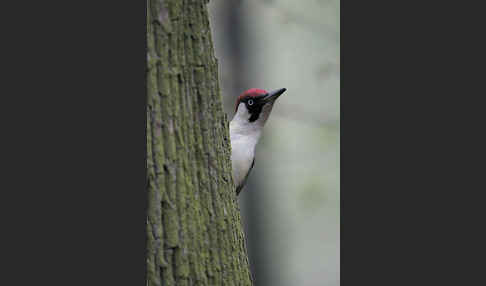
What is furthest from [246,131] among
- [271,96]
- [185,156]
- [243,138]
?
[185,156]

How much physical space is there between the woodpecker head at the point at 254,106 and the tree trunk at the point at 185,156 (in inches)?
33.0

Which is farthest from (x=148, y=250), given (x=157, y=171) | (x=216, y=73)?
(x=216, y=73)

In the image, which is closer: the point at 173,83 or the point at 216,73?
the point at 173,83

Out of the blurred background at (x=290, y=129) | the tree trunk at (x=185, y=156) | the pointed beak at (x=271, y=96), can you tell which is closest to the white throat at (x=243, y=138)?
the pointed beak at (x=271, y=96)

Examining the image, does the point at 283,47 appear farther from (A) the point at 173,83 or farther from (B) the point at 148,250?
(B) the point at 148,250

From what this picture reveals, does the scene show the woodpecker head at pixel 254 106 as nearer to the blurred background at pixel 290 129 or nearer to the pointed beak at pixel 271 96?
the pointed beak at pixel 271 96

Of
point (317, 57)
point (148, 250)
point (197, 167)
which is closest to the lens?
point (148, 250)

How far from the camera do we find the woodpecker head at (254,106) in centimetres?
261

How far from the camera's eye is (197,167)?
1.70m

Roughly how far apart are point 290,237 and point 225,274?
5.88ft

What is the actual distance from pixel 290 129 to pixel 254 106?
2.92 ft

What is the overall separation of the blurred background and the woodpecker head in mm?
677

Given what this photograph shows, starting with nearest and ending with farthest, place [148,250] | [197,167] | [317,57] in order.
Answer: [148,250], [197,167], [317,57]

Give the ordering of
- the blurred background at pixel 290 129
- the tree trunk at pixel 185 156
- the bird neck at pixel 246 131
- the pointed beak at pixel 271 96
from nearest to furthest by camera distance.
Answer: the tree trunk at pixel 185 156
the pointed beak at pixel 271 96
the bird neck at pixel 246 131
the blurred background at pixel 290 129
